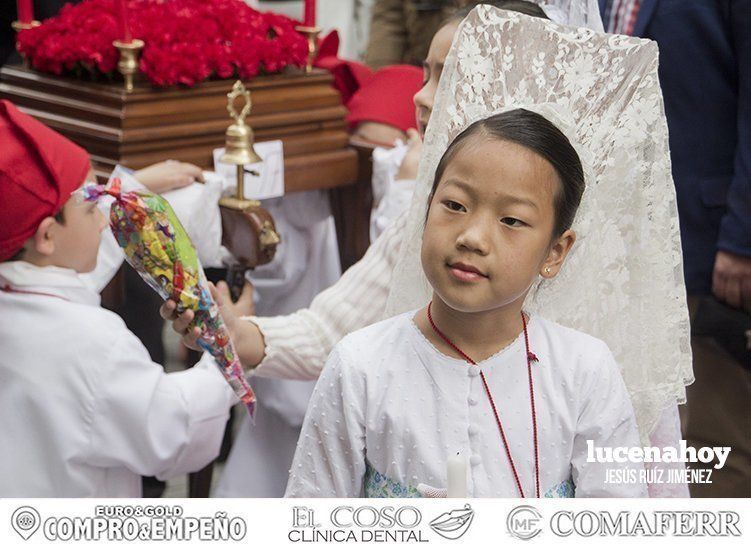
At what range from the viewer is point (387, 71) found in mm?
3055

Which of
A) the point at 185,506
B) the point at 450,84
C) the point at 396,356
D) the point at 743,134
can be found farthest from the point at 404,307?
the point at 743,134

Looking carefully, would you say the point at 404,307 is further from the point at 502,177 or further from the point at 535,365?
the point at 502,177

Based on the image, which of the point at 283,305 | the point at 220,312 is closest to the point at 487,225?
the point at 220,312

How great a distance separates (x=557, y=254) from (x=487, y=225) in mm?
174

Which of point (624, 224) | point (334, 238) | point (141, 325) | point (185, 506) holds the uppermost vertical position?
point (624, 224)

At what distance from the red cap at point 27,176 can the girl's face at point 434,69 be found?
652mm

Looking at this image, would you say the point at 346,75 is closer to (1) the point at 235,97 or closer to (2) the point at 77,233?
(1) the point at 235,97

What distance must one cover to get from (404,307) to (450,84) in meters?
0.36

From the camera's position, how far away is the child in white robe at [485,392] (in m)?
1.50

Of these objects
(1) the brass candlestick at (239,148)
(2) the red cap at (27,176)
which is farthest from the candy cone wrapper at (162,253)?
(1) the brass candlestick at (239,148)

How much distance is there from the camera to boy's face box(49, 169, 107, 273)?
2.11 m

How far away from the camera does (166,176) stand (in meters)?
2.40

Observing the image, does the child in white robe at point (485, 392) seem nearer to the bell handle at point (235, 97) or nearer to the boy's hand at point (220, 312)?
the boy's hand at point (220, 312)

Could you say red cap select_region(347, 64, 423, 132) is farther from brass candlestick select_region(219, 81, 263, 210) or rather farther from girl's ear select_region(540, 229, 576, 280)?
girl's ear select_region(540, 229, 576, 280)
